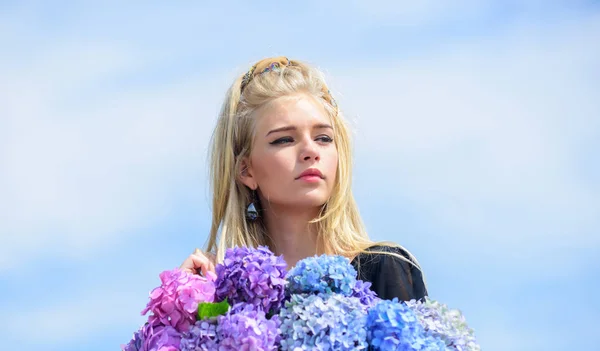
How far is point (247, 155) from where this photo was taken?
6.57 meters

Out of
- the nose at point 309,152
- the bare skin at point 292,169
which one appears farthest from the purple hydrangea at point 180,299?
the nose at point 309,152

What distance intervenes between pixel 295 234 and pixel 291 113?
34.8 inches

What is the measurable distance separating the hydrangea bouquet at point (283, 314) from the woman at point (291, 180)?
3.57ft

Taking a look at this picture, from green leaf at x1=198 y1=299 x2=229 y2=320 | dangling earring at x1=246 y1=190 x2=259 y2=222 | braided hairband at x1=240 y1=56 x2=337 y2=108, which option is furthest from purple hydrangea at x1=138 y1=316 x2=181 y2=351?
braided hairband at x1=240 y1=56 x2=337 y2=108

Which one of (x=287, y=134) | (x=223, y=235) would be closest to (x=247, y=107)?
(x=287, y=134)

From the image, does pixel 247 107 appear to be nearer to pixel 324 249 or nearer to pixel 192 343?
pixel 324 249

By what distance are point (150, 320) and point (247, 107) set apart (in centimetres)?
233

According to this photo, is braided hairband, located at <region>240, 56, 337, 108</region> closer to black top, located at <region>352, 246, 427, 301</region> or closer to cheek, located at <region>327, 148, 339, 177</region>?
cheek, located at <region>327, 148, 339, 177</region>

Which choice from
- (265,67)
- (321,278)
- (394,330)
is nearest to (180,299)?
(321,278)

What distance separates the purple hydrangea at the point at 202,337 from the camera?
432 centimetres

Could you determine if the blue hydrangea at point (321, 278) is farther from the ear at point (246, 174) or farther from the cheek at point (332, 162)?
the ear at point (246, 174)

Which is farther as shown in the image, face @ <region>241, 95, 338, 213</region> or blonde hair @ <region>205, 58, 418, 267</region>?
blonde hair @ <region>205, 58, 418, 267</region>

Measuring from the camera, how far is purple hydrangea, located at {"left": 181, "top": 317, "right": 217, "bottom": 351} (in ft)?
14.2

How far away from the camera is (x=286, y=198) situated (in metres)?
6.19
